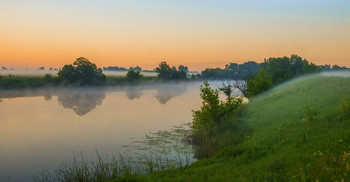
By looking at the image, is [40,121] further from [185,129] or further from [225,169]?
[225,169]

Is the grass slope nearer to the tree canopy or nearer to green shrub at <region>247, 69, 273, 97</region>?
green shrub at <region>247, 69, 273, 97</region>

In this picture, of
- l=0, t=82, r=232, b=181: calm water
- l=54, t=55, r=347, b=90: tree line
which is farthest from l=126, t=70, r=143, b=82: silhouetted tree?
l=0, t=82, r=232, b=181: calm water

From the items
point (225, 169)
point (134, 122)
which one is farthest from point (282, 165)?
point (134, 122)

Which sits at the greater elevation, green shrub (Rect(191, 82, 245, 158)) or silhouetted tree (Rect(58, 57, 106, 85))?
silhouetted tree (Rect(58, 57, 106, 85))

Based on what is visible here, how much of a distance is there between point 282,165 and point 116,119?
35455 mm

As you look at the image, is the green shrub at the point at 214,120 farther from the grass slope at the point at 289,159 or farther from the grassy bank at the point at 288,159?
the grassy bank at the point at 288,159

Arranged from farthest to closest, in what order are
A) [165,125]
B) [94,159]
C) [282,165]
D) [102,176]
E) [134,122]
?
[134,122] < [165,125] < [94,159] < [102,176] < [282,165]

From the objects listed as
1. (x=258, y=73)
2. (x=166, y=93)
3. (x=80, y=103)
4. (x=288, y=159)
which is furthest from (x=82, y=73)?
(x=288, y=159)

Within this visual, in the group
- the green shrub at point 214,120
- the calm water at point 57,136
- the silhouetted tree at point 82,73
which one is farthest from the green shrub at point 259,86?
the silhouetted tree at point 82,73

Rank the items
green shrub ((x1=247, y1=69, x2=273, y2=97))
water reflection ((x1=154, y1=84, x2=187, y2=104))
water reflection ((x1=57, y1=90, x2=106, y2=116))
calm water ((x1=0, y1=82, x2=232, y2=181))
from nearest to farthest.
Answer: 1. calm water ((x1=0, y1=82, x2=232, y2=181))
2. green shrub ((x1=247, y1=69, x2=273, y2=97))
3. water reflection ((x1=57, y1=90, x2=106, y2=116))
4. water reflection ((x1=154, y1=84, x2=187, y2=104))

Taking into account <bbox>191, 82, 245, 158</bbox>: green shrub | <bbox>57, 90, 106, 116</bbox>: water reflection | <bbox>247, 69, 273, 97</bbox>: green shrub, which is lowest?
<bbox>57, 90, 106, 116</bbox>: water reflection

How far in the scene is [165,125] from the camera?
37.7 m

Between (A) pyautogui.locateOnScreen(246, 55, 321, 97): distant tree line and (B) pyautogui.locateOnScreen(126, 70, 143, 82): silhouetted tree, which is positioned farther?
(B) pyautogui.locateOnScreen(126, 70, 143, 82): silhouetted tree

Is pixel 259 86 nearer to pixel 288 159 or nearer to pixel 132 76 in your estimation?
pixel 288 159
